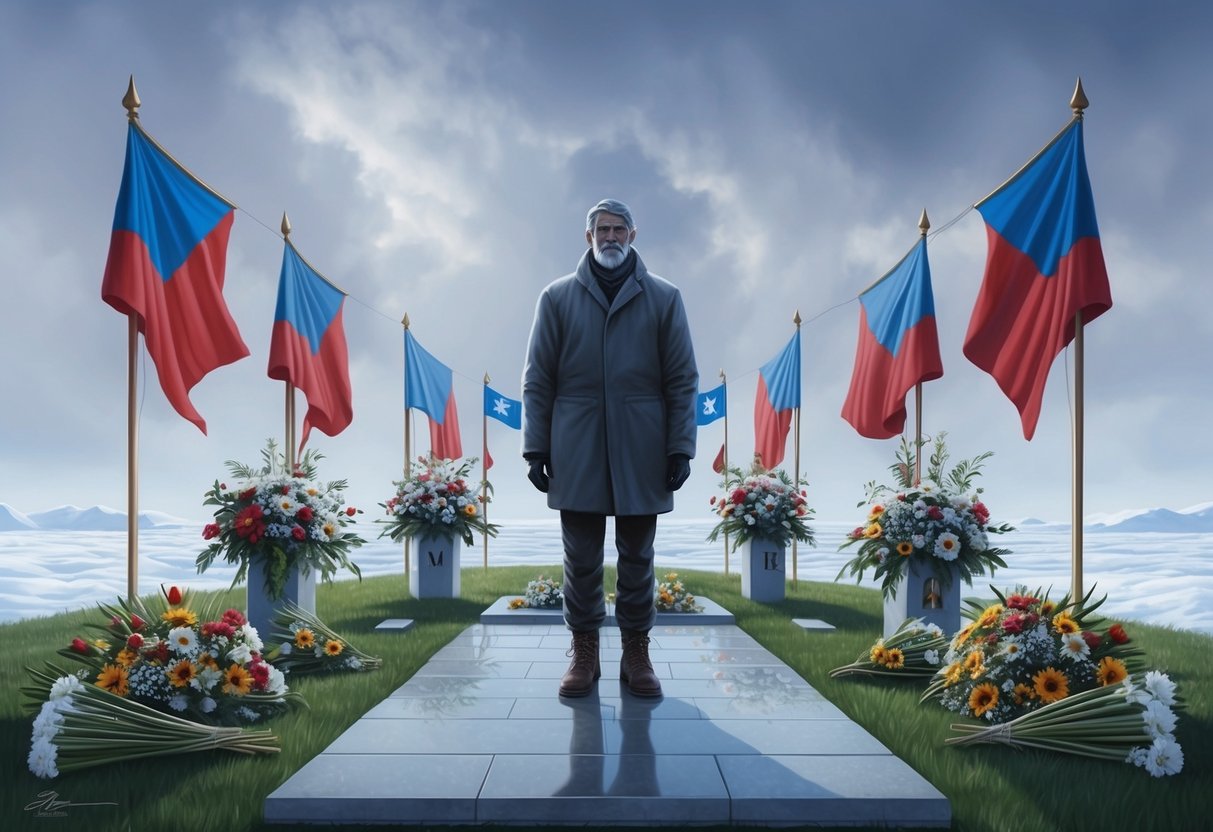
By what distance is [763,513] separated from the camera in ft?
31.9

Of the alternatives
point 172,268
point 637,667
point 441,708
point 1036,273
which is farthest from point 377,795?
point 1036,273

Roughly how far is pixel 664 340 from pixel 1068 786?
2.59m

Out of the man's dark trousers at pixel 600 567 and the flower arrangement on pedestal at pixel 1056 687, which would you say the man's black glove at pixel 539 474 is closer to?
the man's dark trousers at pixel 600 567

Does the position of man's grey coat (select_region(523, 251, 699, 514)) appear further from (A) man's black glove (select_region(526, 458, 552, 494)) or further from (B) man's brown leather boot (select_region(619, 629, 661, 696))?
(B) man's brown leather boot (select_region(619, 629, 661, 696))

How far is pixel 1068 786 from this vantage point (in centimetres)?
295

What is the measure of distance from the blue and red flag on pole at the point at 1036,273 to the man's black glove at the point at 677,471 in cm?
308

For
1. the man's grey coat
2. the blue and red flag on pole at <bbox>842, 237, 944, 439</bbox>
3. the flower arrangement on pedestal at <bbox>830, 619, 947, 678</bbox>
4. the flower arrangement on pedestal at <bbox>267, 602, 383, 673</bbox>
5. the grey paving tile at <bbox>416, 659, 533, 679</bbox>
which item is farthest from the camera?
the blue and red flag on pole at <bbox>842, 237, 944, 439</bbox>

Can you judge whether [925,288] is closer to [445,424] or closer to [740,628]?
[740,628]

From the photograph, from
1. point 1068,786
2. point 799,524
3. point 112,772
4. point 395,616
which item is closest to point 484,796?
point 112,772

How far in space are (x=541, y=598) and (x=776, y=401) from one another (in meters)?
5.43

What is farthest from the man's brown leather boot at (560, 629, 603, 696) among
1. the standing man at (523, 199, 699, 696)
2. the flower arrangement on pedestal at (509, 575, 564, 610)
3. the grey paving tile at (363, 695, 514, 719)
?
the flower arrangement on pedestal at (509, 575, 564, 610)

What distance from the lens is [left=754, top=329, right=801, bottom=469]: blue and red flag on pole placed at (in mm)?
11281

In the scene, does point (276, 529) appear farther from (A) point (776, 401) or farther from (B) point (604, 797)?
(A) point (776, 401)

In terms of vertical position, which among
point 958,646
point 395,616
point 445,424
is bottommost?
point 395,616
